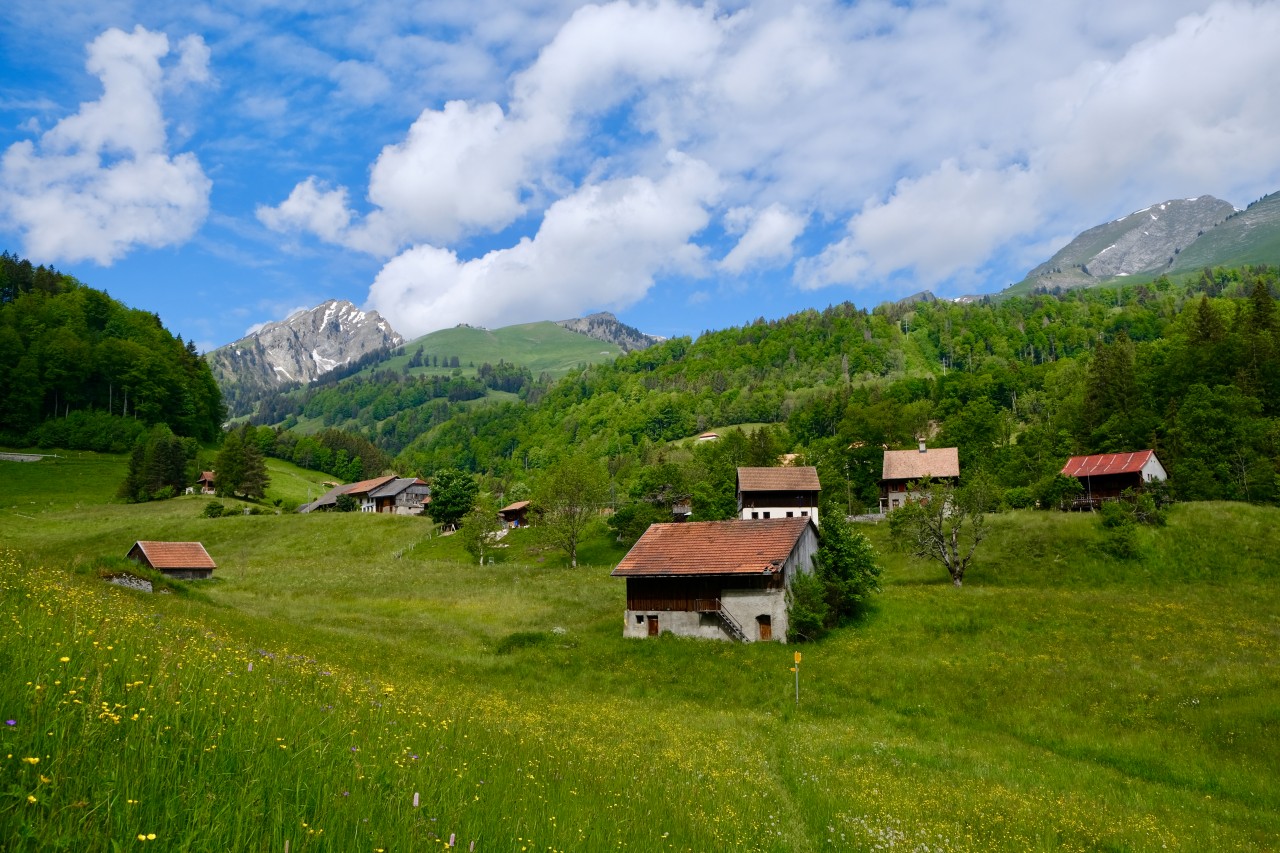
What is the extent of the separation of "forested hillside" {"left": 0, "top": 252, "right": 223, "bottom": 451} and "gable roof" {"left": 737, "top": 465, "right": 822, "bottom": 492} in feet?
405

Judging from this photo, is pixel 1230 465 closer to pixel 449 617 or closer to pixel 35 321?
pixel 449 617

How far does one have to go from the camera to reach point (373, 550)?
272 ft

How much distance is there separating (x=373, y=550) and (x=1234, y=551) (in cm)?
8246

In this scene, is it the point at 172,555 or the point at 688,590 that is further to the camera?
the point at 172,555

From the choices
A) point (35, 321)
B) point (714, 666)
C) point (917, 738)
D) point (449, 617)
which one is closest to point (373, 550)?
point (449, 617)

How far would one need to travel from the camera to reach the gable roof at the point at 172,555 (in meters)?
56.3

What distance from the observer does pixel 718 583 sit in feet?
132

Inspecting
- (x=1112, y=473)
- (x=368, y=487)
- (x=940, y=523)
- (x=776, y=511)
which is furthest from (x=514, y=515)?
(x=1112, y=473)

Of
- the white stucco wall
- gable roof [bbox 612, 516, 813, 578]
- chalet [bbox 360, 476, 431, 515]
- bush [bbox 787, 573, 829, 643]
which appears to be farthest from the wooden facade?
chalet [bbox 360, 476, 431, 515]

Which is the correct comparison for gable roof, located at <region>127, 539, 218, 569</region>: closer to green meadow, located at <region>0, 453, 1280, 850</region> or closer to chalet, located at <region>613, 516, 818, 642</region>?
green meadow, located at <region>0, 453, 1280, 850</region>

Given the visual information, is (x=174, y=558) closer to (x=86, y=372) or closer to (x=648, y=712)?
(x=648, y=712)

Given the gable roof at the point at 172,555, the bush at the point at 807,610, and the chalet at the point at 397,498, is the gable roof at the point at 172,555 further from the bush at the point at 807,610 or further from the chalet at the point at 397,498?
the chalet at the point at 397,498

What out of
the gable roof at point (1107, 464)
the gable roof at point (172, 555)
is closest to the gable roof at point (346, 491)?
the gable roof at point (172, 555)

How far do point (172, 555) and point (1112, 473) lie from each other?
88.3 m
